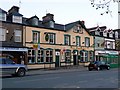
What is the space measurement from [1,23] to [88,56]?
20268 mm


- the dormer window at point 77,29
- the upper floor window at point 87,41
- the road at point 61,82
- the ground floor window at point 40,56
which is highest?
the dormer window at point 77,29

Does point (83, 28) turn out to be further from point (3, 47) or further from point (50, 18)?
point (3, 47)

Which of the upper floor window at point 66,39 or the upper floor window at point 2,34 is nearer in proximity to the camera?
the upper floor window at point 2,34

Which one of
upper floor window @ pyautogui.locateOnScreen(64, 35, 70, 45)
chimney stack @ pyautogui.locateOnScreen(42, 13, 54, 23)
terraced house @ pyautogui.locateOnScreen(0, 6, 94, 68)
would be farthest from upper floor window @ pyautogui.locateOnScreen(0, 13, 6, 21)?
upper floor window @ pyautogui.locateOnScreen(64, 35, 70, 45)

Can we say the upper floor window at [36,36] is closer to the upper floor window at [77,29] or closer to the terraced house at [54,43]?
the terraced house at [54,43]

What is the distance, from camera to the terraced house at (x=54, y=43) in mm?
38447

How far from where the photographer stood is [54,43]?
41844 millimetres

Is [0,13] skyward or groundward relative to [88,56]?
skyward

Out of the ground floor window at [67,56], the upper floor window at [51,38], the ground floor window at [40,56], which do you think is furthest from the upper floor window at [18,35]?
the ground floor window at [67,56]

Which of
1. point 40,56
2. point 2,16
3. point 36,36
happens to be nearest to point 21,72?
point 2,16

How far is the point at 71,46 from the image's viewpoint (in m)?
44.9

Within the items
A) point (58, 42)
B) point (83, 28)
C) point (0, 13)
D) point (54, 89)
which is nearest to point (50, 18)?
point (58, 42)

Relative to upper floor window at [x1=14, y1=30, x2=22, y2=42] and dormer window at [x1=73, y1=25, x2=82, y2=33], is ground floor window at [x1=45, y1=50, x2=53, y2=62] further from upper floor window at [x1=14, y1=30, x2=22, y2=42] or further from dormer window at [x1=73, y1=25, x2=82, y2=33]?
dormer window at [x1=73, y1=25, x2=82, y2=33]

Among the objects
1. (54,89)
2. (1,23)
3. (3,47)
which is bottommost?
(54,89)
